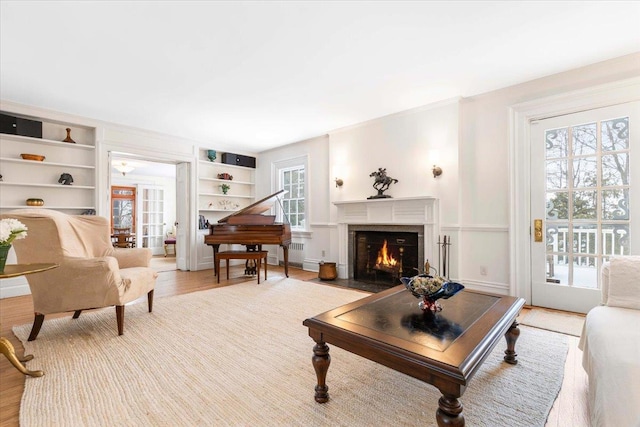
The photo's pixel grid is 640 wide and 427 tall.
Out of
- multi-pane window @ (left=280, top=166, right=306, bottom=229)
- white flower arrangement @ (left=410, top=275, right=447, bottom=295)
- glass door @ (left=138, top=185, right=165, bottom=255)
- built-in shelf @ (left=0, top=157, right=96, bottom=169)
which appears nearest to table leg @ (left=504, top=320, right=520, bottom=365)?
white flower arrangement @ (left=410, top=275, right=447, bottom=295)

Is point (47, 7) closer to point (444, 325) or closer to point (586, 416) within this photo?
point (444, 325)

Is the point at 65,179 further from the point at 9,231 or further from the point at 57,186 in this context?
the point at 9,231

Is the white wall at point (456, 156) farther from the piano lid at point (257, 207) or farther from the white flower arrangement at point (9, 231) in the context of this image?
the white flower arrangement at point (9, 231)

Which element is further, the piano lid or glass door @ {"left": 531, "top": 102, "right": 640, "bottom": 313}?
the piano lid

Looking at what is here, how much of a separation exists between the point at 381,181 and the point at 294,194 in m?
2.21

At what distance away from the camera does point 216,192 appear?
613 centimetres

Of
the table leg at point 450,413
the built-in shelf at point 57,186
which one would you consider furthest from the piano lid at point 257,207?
the table leg at point 450,413

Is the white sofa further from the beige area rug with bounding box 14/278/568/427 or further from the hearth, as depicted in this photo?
the hearth

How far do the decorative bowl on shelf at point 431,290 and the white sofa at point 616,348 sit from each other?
0.65 m

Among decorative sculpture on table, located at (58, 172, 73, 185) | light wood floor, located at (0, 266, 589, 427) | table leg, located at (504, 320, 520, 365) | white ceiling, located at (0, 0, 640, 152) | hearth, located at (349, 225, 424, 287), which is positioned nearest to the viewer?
light wood floor, located at (0, 266, 589, 427)

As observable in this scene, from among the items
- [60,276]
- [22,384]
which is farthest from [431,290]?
[60,276]

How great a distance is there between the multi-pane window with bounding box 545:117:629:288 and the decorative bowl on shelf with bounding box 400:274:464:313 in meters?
2.21

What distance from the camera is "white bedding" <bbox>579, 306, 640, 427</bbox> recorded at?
1094 mm

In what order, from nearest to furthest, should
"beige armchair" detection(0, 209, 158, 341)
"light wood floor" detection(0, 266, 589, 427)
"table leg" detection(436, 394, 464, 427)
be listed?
"table leg" detection(436, 394, 464, 427) < "light wood floor" detection(0, 266, 589, 427) < "beige armchair" detection(0, 209, 158, 341)
